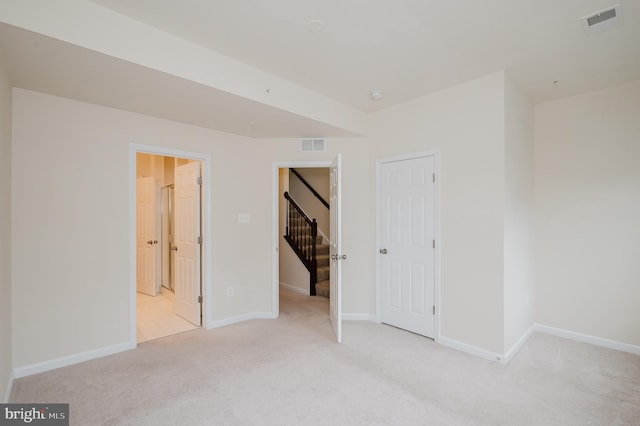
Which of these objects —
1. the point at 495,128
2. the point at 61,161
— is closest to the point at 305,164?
the point at 495,128

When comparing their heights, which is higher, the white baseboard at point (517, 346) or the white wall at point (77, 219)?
the white wall at point (77, 219)

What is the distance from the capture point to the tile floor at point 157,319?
365 centimetres

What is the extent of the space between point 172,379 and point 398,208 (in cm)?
292

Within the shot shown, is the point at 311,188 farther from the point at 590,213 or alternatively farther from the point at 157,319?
the point at 590,213

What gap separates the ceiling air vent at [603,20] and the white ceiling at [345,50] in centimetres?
5

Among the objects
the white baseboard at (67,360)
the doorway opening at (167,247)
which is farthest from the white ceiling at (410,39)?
the white baseboard at (67,360)

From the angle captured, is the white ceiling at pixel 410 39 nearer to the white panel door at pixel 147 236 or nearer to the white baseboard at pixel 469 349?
the white baseboard at pixel 469 349

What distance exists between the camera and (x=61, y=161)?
2.80 m

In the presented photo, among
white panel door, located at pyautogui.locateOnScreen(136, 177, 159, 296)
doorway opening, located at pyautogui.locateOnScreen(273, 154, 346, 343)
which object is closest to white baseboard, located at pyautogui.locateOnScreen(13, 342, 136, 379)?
doorway opening, located at pyautogui.locateOnScreen(273, 154, 346, 343)

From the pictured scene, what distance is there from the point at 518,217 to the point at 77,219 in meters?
4.41

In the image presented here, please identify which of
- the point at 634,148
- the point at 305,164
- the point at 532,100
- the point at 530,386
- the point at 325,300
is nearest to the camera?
the point at 530,386

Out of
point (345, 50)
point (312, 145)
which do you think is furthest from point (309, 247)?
point (345, 50)

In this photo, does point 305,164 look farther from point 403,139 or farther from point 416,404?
point 416,404

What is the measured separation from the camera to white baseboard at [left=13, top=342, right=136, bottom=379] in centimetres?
260
